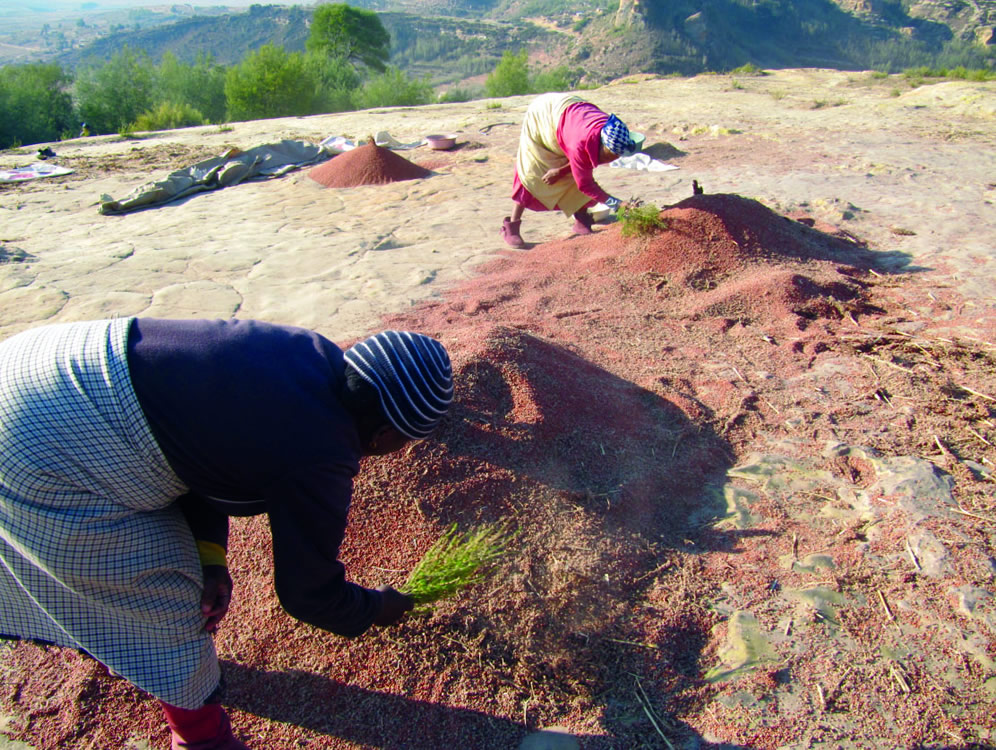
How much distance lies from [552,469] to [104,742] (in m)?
1.32

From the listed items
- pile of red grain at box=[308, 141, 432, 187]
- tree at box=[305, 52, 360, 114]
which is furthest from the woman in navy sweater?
tree at box=[305, 52, 360, 114]

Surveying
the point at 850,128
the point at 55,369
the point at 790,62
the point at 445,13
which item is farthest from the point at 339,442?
the point at 445,13

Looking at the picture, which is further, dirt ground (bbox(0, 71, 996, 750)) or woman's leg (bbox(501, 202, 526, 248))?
woman's leg (bbox(501, 202, 526, 248))

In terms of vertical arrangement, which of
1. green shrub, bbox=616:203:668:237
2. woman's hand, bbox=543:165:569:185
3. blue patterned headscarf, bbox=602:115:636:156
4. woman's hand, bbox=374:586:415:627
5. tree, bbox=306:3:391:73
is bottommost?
woman's hand, bbox=374:586:415:627

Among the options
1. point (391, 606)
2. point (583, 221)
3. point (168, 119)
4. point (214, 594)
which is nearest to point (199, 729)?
point (214, 594)

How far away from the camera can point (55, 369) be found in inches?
45.4

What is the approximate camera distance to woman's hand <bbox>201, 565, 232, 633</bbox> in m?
1.37

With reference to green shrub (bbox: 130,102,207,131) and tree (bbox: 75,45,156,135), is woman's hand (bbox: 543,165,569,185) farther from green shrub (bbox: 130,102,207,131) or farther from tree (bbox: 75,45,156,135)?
tree (bbox: 75,45,156,135)

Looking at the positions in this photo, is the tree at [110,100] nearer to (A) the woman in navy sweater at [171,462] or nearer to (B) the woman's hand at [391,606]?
(A) the woman in navy sweater at [171,462]

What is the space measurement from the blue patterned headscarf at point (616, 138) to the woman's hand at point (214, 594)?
2.96 metres

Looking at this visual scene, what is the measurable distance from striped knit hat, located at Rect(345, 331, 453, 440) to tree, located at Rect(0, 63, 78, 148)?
1604cm

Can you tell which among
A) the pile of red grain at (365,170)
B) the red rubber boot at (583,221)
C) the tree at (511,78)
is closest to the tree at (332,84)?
the tree at (511,78)

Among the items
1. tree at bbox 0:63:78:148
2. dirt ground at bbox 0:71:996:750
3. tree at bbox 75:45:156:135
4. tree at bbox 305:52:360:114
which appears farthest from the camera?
tree at bbox 305:52:360:114

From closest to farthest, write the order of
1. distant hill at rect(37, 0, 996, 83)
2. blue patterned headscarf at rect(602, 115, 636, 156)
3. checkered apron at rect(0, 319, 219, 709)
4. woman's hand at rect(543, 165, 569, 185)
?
checkered apron at rect(0, 319, 219, 709) < blue patterned headscarf at rect(602, 115, 636, 156) < woman's hand at rect(543, 165, 569, 185) < distant hill at rect(37, 0, 996, 83)
